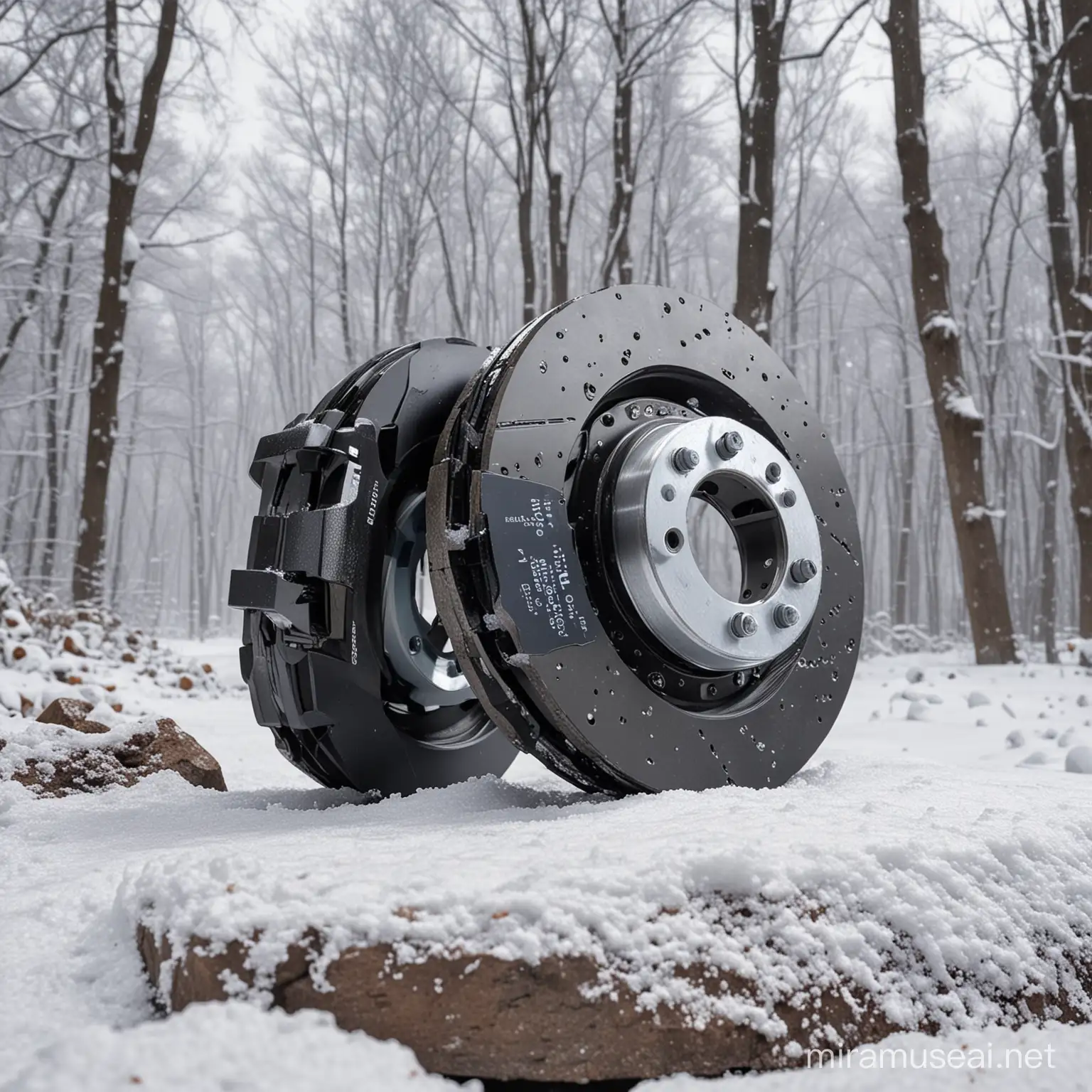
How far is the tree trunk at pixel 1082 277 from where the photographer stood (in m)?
6.20

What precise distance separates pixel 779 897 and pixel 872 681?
5272 millimetres

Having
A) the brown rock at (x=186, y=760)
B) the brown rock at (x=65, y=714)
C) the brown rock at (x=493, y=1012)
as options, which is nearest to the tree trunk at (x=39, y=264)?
the brown rock at (x=65, y=714)

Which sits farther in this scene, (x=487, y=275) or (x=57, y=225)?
(x=487, y=275)

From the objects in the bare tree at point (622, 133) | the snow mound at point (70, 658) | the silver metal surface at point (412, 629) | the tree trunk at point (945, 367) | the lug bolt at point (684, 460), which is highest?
the bare tree at point (622, 133)

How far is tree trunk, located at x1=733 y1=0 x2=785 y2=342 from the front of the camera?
655cm

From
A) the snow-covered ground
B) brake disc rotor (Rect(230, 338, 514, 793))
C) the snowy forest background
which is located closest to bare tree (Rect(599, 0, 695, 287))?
the snowy forest background

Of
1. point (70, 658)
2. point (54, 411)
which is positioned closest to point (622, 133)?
point (70, 658)

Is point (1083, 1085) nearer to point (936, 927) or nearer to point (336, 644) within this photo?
point (936, 927)

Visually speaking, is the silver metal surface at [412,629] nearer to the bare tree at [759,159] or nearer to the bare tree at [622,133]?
the bare tree at [759,159]

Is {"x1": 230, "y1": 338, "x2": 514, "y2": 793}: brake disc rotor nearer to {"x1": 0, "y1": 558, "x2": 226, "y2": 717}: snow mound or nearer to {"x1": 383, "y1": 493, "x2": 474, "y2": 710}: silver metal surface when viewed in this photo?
{"x1": 383, "y1": 493, "x2": 474, "y2": 710}: silver metal surface

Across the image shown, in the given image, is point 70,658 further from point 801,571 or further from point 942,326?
point 942,326

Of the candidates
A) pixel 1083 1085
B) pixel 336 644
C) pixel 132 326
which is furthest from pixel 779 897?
pixel 132 326

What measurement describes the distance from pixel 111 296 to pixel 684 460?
7.56m

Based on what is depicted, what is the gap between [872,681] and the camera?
598 centimetres
